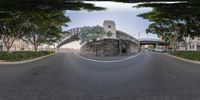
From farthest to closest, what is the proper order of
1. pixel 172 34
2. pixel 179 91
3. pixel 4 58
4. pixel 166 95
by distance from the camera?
pixel 172 34 → pixel 4 58 → pixel 179 91 → pixel 166 95

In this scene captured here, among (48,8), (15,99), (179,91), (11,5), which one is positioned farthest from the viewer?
(48,8)

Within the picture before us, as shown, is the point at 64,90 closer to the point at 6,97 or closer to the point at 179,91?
the point at 6,97

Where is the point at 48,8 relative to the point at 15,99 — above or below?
above

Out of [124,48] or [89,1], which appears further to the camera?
[124,48]

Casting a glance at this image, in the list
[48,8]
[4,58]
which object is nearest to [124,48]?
[4,58]

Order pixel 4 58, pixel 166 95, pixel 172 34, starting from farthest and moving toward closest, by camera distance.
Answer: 1. pixel 172 34
2. pixel 4 58
3. pixel 166 95

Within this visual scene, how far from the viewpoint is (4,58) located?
4531 centimetres

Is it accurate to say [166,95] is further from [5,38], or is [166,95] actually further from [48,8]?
[5,38]

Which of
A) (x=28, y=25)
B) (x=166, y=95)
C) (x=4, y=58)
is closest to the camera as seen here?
(x=166, y=95)

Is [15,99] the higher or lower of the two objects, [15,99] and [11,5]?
the lower

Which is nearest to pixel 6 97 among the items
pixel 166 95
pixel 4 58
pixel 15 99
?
pixel 15 99

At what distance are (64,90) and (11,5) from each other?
3738 millimetres

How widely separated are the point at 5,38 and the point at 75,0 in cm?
4738

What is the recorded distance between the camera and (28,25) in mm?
59156
